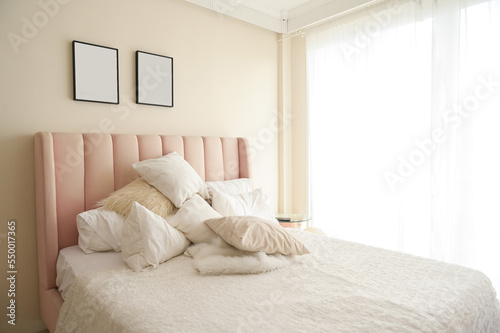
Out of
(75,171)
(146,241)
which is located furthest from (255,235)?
(75,171)

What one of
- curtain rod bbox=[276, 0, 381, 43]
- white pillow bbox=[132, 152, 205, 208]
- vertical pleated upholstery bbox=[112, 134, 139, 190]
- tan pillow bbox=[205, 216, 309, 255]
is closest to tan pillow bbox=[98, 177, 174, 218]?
white pillow bbox=[132, 152, 205, 208]

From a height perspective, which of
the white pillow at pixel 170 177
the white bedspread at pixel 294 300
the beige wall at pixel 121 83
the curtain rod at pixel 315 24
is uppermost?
the curtain rod at pixel 315 24

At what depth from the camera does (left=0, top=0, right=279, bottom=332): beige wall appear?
1.92 metres

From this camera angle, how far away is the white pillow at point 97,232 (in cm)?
186

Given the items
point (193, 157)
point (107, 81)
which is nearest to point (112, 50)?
point (107, 81)

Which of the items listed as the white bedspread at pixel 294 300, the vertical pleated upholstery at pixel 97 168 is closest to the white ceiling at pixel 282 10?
the vertical pleated upholstery at pixel 97 168

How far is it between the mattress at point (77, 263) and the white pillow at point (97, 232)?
0.04m

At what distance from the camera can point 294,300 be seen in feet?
4.23

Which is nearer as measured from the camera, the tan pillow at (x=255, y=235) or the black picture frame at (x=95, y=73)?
the tan pillow at (x=255, y=235)

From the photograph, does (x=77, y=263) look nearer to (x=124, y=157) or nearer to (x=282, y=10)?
(x=124, y=157)

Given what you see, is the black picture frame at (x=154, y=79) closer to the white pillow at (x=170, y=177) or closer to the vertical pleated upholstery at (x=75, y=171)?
the vertical pleated upholstery at (x=75, y=171)

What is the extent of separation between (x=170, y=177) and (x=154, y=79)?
91cm

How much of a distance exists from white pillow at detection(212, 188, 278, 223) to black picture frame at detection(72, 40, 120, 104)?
1.08 meters

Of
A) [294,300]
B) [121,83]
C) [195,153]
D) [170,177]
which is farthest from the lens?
[195,153]
